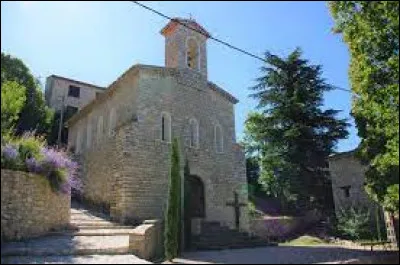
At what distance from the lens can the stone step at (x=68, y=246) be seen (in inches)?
417

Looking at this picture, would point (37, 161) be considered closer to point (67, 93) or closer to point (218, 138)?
point (218, 138)

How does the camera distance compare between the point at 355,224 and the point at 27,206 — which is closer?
the point at 27,206

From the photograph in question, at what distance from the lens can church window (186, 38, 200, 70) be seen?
21625 mm

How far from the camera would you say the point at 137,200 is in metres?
17.4

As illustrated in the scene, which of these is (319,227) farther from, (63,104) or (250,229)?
(63,104)

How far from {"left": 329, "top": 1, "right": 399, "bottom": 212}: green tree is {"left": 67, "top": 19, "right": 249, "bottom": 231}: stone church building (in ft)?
23.8

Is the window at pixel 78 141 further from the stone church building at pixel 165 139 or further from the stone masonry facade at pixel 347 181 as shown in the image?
the stone masonry facade at pixel 347 181

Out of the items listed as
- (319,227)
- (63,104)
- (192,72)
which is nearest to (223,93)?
(192,72)

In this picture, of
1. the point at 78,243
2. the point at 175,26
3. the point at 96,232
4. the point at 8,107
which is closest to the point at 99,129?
the point at 175,26

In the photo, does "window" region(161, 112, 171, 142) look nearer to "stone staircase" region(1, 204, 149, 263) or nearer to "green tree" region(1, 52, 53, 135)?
"stone staircase" region(1, 204, 149, 263)

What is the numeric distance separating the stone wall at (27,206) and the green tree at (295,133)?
1519 centimetres

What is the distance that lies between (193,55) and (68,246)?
1297cm

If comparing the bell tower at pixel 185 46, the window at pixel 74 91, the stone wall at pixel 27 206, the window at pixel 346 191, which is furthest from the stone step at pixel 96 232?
the window at pixel 74 91

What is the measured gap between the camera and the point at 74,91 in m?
37.9
